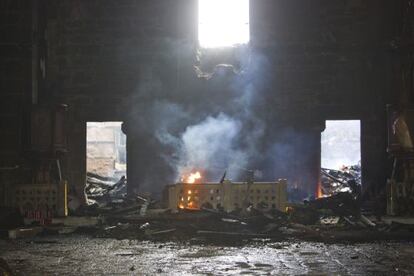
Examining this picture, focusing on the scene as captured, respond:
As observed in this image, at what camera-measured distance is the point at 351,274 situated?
19.8 feet

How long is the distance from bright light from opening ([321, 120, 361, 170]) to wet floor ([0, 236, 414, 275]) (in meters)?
25.5

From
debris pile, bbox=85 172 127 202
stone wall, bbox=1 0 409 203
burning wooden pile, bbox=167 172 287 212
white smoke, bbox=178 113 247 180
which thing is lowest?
debris pile, bbox=85 172 127 202

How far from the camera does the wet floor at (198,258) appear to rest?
20.7ft

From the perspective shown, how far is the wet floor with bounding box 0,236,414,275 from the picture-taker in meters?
6.30

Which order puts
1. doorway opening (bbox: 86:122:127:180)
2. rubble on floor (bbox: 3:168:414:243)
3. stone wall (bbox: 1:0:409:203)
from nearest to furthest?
1. rubble on floor (bbox: 3:168:414:243)
2. stone wall (bbox: 1:0:409:203)
3. doorway opening (bbox: 86:122:127:180)

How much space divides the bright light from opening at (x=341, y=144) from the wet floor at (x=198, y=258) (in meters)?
25.5

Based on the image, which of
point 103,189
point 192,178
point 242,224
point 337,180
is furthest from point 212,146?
point 337,180

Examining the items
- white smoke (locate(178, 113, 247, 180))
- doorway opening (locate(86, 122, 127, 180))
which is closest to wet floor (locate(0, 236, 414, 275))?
white smoke (locate(178, 113, 247, 180))

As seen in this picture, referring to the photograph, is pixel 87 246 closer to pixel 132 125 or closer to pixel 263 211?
pixel 263 211

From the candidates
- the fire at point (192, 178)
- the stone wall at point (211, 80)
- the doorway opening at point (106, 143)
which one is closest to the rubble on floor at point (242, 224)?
the fire at point (192, 178)

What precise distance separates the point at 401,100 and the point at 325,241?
20.1ft

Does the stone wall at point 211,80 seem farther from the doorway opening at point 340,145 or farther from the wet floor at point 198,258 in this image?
the doorway opening at point 340,145

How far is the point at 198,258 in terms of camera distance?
716 cm

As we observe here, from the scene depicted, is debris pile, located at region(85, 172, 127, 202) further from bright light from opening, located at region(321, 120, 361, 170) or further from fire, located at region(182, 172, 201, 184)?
bright light from opening, located at region(321, 120, 361, 170)
